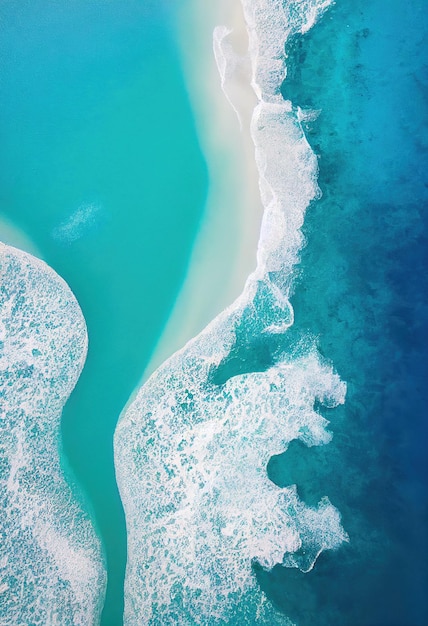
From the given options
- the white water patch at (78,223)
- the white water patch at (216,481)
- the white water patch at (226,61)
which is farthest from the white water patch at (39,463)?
the white water patch at (226,61)

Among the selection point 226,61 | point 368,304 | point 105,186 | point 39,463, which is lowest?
point 368,304

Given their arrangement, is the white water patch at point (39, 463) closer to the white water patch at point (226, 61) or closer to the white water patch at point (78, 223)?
the white water patch at point (78, 223)

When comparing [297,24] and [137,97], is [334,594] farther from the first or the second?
[297,24]

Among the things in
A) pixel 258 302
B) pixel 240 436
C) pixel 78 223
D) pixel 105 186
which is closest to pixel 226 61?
pixel 105 186

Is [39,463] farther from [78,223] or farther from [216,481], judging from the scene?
[78,223]

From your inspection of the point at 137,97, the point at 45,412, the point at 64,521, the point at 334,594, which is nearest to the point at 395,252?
the point at 137,97

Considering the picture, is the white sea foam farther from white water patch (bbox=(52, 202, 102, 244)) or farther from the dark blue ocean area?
white water patch (bbox=(52, 202, 102, 244))

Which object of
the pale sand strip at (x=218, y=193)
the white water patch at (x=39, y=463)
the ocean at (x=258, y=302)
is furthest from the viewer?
the pale sand strip at (x=218, y=193)
